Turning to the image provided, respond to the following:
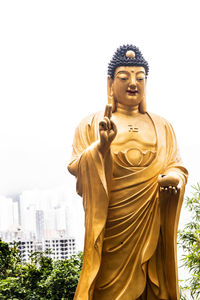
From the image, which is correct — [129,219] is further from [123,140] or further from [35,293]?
[35,293]

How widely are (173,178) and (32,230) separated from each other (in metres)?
8.94

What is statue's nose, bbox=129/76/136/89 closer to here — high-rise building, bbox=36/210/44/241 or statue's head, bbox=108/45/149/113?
statue's head, bbox=108/45/149/113

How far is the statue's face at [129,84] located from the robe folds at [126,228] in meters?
0.68

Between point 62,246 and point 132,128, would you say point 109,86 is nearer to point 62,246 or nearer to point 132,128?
point 132,128

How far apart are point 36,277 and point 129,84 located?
4.35m

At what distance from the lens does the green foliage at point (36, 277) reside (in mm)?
8109

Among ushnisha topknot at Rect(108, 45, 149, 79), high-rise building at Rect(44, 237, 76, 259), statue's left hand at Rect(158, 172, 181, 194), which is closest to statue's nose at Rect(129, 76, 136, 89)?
ushnisha topknot at Rect(108, 45, 149, 79)

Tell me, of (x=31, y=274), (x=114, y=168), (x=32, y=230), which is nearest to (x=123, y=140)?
(x=114, y=168)

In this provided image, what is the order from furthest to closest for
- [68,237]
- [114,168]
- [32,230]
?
[32,230], [68,237], [114,168]

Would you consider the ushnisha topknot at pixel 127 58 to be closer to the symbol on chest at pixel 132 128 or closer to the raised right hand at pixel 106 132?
the symbol on chest at pixel 132 128

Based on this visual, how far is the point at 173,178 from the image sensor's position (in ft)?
16.1

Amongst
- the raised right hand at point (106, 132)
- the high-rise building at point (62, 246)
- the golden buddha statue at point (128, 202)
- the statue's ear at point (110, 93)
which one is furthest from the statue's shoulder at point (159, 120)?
the high-rise building at point (62, 246)

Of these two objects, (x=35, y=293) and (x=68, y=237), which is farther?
(x=68, y=237)

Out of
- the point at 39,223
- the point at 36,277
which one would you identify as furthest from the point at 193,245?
the point at 39,223
